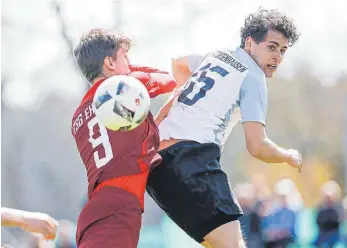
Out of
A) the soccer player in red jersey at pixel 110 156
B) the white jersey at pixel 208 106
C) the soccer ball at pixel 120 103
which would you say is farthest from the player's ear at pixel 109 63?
the white jersey at pixel 208 106

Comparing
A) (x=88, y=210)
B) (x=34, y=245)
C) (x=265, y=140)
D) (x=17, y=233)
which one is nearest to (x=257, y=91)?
(x=265, y=140)

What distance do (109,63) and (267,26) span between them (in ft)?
3.16

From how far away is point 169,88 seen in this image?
4.65 meters

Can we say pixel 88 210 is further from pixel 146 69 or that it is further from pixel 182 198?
pixel 146 69

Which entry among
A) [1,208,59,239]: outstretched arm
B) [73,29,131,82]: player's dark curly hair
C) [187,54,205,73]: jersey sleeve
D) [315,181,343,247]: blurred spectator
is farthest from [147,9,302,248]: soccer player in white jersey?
[315,181,343,247]: blurred spectator

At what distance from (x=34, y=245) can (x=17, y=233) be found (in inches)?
147

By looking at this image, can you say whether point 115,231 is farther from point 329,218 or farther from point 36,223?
point 329,218

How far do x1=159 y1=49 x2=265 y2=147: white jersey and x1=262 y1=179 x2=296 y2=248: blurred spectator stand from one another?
5560mm

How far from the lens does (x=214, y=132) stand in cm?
457

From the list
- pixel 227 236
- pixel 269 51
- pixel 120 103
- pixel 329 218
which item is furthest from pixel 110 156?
pixel 329 218

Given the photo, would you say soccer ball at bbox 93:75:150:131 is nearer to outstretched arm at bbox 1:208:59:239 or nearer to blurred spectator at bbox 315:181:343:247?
outstretched arm at bbox 1:208:59:239

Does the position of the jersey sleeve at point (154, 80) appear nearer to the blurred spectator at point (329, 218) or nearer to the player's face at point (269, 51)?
the player's face at point (269, 51)

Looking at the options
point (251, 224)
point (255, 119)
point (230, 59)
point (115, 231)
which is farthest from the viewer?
point (251, 224)

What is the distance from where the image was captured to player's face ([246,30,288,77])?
4727mm
